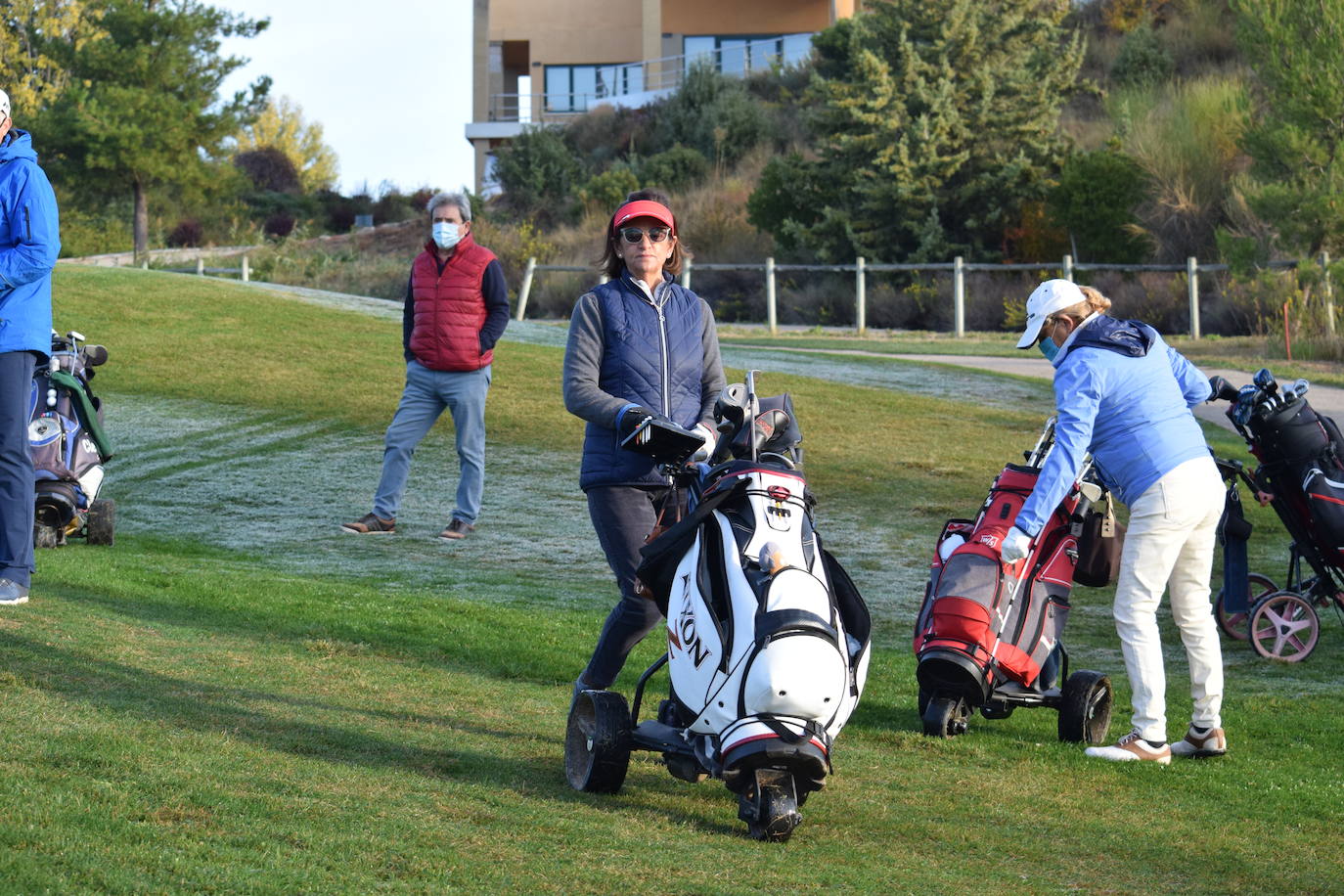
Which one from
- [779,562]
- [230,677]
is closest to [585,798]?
[779,562]

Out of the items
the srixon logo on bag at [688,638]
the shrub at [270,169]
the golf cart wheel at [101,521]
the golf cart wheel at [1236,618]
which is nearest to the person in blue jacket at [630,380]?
the srixon logo on bag at [688,638]

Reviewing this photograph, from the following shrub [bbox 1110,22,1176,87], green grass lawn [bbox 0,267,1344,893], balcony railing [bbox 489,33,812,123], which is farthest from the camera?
balcony railing [bbox 489,33,812,123]

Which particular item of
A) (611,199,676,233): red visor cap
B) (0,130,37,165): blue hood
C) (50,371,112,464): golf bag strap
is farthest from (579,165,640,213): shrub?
(611,199,676,233): red visor cap

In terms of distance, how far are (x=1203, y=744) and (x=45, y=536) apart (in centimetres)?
763

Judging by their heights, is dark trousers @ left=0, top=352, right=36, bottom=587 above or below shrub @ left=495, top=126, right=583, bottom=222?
below

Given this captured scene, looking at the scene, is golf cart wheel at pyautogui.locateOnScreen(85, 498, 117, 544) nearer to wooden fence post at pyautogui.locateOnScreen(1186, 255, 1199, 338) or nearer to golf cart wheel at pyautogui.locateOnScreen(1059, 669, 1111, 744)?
golf cart wheel at pyautogui.locateOnScreen(1059, 669, 1111, 744)

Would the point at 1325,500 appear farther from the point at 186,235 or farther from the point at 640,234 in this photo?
the point at 186,235

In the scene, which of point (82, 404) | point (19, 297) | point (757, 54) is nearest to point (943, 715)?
point (19, 297)

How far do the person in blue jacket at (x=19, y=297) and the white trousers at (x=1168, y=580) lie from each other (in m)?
5.12

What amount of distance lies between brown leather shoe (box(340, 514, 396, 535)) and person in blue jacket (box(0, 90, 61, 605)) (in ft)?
15.9

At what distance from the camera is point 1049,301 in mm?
6711

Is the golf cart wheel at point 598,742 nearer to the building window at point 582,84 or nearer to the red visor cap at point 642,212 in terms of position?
the red visor cap at point 642,212

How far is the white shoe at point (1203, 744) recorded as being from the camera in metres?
6.77

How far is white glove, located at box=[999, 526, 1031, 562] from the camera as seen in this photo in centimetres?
629
